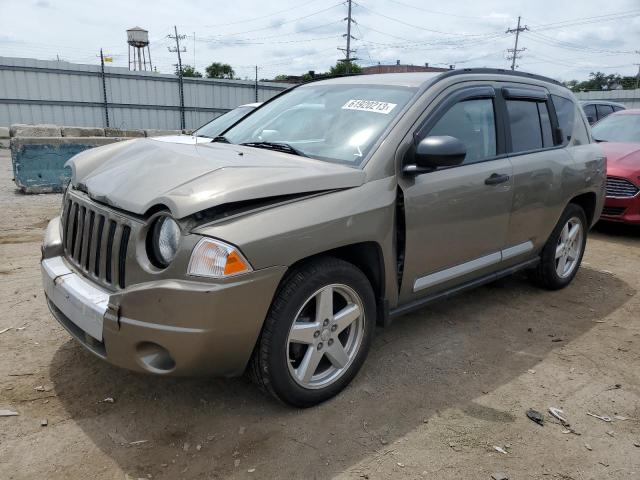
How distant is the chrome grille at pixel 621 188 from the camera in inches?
263

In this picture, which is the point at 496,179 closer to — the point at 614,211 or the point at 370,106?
the point at 370,106

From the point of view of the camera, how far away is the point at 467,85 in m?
3.52

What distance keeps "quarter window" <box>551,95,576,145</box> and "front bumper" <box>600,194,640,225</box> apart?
2660mm

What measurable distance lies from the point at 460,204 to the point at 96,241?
2168 millimetres

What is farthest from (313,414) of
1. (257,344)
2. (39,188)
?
(39,188)

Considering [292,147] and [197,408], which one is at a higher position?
[292,147]

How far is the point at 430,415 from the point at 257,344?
1033mm

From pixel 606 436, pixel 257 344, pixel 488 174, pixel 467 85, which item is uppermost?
pixel 467 85

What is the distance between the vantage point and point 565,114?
4602 mm

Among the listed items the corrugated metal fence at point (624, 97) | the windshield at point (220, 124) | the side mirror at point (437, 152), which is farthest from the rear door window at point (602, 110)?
the corrugated metal fence at point (624, 97)

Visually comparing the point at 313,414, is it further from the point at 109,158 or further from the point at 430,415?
the point at 109,158

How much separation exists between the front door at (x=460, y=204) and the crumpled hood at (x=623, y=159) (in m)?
4.00

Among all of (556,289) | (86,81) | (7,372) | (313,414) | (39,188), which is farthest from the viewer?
(86,81)

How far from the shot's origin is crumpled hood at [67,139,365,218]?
238 cm
